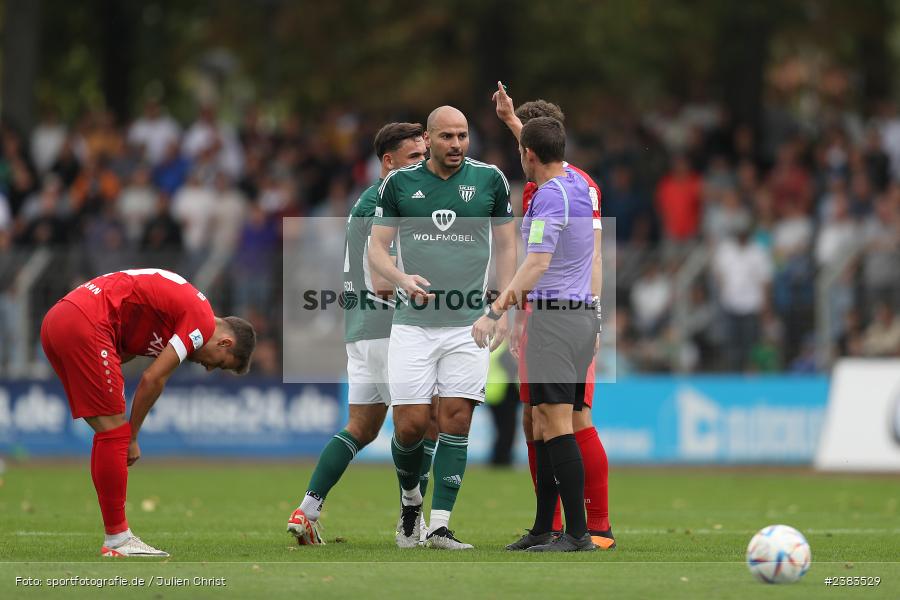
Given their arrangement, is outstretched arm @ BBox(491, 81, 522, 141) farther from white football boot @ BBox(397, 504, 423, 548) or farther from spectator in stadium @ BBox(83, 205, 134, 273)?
spectator in stadium @ BBox(83, 205, 134, 273)

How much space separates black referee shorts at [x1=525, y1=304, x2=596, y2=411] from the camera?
9.90 metres

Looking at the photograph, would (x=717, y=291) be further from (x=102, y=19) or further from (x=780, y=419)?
(x=102, y=19)

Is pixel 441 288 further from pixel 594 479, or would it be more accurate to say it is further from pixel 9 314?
pixel 9 314

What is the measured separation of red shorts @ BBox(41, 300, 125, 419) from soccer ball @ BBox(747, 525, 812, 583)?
13.3 ft

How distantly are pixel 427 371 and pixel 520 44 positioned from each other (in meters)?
23.5

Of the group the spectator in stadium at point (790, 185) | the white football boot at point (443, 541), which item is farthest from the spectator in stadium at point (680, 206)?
the white football boot at point (443, 541)

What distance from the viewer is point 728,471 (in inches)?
820

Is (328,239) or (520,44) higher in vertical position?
(520,44)

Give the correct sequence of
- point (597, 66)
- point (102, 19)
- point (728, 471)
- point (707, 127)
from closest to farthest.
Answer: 1. point (728, 471)
2. point (707, 127)
3. point (102, 19)
4. point (597, 66)

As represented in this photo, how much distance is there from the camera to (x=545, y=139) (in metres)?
9.88

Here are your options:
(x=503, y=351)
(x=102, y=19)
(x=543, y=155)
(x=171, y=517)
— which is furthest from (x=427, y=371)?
(x=102, y=19)

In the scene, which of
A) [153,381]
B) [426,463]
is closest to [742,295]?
[426,463]

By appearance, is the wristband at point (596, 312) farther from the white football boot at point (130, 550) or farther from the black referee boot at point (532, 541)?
the white football boot at point (130, 550)

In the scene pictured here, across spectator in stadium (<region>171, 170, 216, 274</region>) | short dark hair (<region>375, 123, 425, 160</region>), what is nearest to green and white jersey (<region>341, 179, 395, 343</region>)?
short dark hair (<region>375, 123, 425, 160</region>)
